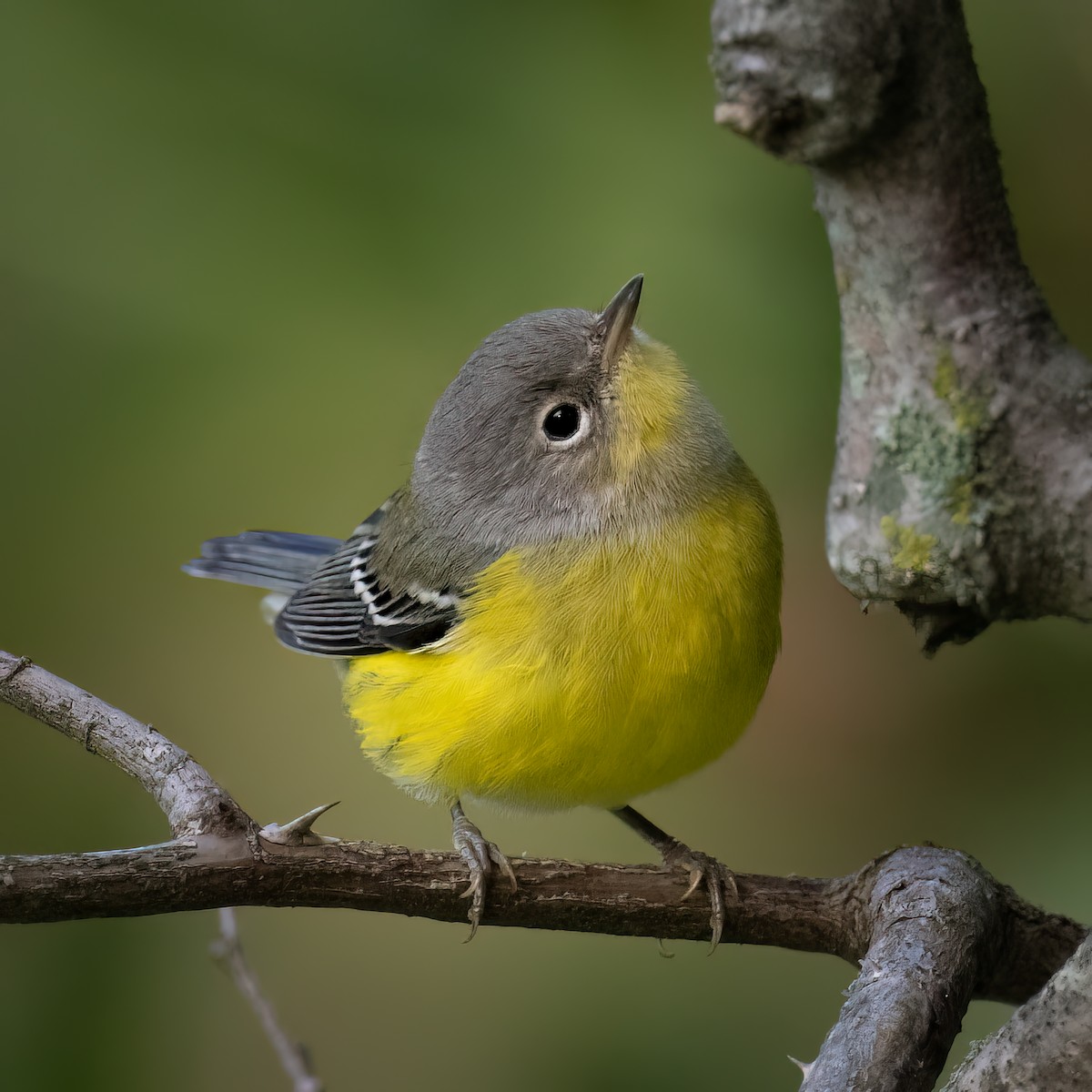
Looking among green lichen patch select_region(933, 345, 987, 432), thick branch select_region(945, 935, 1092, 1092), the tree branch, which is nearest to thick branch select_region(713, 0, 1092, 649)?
green lichen patch select_region(933, 345, 987, 432)

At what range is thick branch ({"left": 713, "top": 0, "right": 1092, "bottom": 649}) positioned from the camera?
3.43 feet

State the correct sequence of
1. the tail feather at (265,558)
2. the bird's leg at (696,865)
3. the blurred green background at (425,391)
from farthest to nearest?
1. the tail feather at (265,558)
2. the blurred green background at (425,391)
3. the bird's leg at (696,865)

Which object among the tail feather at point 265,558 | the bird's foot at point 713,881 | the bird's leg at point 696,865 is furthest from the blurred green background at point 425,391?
the bird's foot at point 713,881

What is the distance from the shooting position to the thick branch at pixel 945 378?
1047 mm

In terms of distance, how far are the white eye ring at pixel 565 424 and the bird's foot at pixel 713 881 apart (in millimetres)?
869

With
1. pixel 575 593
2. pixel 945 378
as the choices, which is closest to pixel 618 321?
pixel 575 593

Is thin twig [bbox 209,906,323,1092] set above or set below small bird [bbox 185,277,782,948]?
below

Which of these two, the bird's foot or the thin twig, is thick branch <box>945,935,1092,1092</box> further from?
the thin twig

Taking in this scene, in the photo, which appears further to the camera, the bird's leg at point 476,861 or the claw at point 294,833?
the bird's leg at point 476,861

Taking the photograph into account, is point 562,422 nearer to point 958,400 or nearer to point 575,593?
point 575,593

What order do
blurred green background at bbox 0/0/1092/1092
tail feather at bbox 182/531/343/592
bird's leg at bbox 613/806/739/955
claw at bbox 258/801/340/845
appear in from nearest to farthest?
1. claw at bbox 258/801/340/845
2. bird's leg at bbox 613/806/739/955
3. blurred green background at bbox 0/0/1092/1092
4. tail feather at bbox 182/531/343/592

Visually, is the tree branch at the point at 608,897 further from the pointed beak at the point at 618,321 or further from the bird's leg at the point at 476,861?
the pointed beak at the point at 618,321

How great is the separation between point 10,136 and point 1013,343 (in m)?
2.77

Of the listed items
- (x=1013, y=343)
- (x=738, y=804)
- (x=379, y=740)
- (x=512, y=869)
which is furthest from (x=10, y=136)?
(x=1013, y=343)
